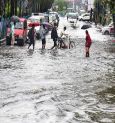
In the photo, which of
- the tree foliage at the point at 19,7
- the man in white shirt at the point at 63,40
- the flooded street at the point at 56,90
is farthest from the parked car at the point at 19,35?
the tree foliage at the point at 19,7

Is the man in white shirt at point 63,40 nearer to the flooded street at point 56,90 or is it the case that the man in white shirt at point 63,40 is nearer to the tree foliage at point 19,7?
the flooded street at point 56,90

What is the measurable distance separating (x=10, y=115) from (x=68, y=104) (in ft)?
6.99

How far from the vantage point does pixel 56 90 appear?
1619cm

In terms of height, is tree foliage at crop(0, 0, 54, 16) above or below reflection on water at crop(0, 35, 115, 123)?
above

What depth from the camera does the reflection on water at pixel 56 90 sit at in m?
12.4

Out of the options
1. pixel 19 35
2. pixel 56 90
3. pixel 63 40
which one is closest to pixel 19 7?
pixel 19 35

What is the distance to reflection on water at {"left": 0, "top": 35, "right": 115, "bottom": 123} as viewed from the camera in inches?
486

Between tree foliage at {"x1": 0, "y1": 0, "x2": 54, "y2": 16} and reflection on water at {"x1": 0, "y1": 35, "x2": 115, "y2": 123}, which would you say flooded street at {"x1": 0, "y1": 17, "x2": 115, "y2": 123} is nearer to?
reflection on water at {"x1": 0, "y1": 35, "x2": 115, "y2": 123}

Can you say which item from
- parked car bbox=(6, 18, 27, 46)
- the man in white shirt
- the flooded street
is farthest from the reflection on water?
parked car bbox=(6, 18, 27, 46)

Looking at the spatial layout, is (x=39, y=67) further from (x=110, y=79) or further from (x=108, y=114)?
(x=108, y=114)

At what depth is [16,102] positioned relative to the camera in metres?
14.0

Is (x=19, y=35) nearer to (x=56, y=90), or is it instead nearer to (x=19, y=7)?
(x=56, y=90)

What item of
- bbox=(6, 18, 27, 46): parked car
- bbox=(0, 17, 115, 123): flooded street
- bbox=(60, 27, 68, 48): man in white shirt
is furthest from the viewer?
bbox=(6, 18, 27, 46): parked car

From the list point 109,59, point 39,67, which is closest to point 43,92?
point 39,67
